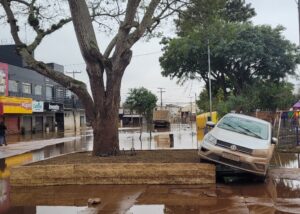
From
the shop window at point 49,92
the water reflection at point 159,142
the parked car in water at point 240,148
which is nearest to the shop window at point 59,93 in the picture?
the shop window at point 49,92

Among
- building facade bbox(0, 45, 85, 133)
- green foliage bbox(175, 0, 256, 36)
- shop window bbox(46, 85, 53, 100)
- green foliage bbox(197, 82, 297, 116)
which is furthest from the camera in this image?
shop window bbox(46, 85, 53, 100)

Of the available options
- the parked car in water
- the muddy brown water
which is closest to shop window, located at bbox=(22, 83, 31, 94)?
the muddy brown water

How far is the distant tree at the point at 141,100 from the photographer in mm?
94250

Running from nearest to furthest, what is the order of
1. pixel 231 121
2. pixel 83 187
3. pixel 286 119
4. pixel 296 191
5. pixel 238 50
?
pixel 296 191
pixel 83 187
pixel 231 121
pixel 286 119
pixel 238 50

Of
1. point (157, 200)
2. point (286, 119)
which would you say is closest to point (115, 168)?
point (157, 200)

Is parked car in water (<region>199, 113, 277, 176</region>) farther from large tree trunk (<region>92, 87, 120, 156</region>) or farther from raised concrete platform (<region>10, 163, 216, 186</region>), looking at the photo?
large tree trunk (<region>92, 87, 120, 156</region>)

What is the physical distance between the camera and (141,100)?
309ft

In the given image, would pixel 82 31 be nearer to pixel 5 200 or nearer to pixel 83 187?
pixel 83 187

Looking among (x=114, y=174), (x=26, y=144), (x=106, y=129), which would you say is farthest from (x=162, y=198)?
(x=26, y=144)

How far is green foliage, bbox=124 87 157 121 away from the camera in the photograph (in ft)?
309

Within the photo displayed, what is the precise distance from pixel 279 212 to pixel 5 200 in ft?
17.8

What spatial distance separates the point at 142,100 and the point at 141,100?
200 mm

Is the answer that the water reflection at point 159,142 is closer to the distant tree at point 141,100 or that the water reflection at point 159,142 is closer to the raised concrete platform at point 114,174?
the raised concrete platform at point 114,174

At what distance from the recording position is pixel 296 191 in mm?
10078
